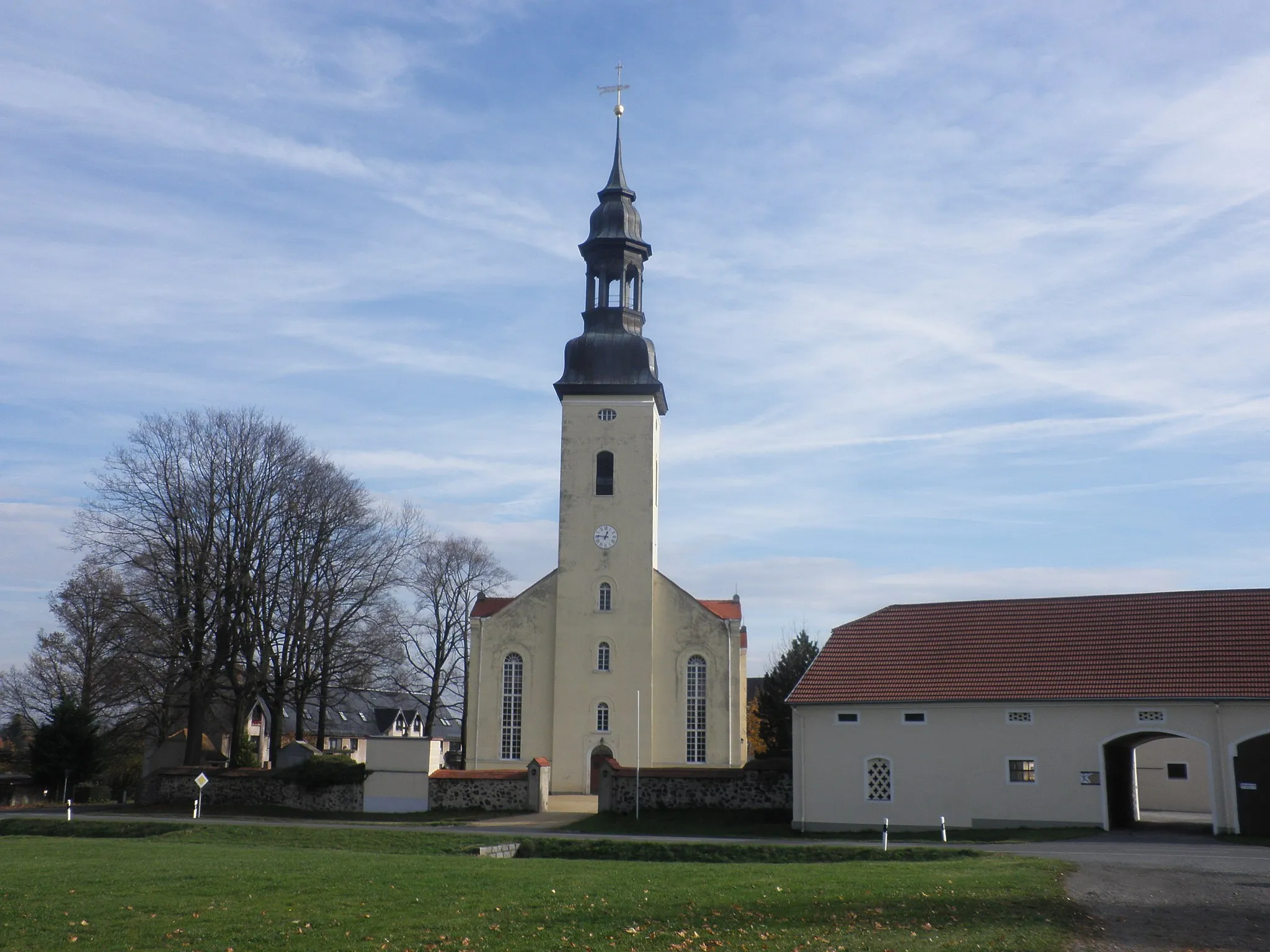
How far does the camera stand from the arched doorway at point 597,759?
41938mm

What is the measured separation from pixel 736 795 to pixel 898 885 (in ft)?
61.0

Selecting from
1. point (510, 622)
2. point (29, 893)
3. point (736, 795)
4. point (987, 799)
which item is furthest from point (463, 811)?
point (29, 893)

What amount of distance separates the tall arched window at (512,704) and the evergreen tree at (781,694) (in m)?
9.76

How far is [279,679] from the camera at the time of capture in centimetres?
4147

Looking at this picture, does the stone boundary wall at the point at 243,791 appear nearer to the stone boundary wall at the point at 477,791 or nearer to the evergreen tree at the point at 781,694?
the stone boundary wall at the point at 477,791

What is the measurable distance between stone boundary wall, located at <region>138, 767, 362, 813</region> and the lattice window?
47.3ft

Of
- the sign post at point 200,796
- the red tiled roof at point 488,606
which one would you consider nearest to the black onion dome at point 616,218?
the red tiled roof at point 488,606

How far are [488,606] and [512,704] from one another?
188 inches

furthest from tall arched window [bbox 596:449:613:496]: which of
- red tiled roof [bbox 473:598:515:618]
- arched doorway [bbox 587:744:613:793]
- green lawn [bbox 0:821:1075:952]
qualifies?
green lawn [bbox 0:821:1075:952]

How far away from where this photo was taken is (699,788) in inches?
1298

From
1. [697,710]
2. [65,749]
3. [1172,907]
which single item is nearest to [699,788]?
[697,710]

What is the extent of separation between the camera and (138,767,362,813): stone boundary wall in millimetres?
33812

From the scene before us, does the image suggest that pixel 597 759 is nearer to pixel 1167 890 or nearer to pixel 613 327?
pixel 613 327

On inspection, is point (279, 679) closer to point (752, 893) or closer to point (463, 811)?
point (463, 811)
